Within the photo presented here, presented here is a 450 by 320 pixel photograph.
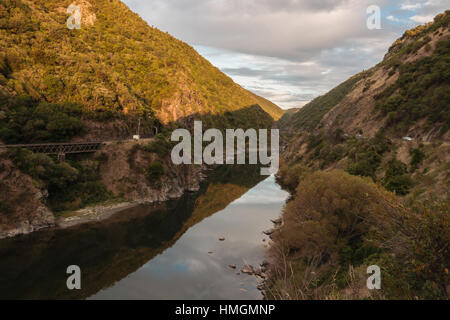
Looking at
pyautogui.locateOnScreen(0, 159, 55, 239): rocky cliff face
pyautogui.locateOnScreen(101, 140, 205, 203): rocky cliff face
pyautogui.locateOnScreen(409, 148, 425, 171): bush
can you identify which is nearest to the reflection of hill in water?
pyautogui.locateOnScreen(0, 159, 55, 239): rocky cliff face

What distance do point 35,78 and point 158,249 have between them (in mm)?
55030

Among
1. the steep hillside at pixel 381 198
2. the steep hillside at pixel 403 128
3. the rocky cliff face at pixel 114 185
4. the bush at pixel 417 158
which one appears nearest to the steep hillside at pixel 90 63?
the rocky cliff face at pixel 114 185

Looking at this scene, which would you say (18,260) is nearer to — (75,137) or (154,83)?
(75,137)

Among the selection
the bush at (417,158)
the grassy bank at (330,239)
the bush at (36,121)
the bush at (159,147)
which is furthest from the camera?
the bush at (159,147)

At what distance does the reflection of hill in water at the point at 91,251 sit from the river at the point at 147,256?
0.10m

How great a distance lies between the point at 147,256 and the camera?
41062 mm

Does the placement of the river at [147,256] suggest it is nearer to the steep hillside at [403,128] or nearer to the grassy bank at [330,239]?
the grassy bank at [330,239]

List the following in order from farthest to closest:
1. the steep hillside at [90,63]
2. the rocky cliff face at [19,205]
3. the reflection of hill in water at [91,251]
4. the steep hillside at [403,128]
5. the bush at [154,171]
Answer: the steep hillside at [90,63] → the bush at [154,171] → the rocky cliff face at [19,205] → the steep hillside at [403,128] → the reflection of hill in water at [91,251]

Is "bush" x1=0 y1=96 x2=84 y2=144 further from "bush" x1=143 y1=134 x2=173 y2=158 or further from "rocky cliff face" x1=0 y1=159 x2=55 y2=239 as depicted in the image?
"bush" x1=143 y1=134 x2=173 y2=158

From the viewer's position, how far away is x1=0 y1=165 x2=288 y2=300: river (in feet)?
103

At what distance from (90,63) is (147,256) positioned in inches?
2854

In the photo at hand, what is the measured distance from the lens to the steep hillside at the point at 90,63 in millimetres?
67938

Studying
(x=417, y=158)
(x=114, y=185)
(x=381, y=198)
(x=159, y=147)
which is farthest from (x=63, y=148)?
(x=417, y=158)
